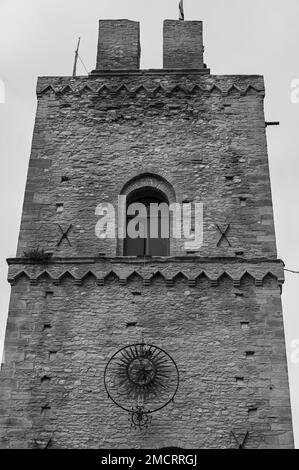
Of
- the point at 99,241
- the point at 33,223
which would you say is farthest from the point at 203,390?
the point at 33,223

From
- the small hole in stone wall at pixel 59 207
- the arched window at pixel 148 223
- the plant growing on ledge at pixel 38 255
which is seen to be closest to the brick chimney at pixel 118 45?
the arched window at pixel 148 223

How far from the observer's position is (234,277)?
14883 millimetres

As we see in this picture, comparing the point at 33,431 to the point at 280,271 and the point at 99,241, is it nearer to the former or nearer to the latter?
the point at 99,241

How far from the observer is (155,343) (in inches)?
563

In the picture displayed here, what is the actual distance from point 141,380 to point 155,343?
0.72m

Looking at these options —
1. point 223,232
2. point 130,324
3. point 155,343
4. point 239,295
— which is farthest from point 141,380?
point 223,232

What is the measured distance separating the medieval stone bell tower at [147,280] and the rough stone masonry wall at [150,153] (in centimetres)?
3

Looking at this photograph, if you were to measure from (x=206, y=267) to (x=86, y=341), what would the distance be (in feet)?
8.35

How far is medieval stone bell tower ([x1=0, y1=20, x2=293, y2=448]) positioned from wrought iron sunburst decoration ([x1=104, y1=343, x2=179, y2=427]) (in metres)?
0.02

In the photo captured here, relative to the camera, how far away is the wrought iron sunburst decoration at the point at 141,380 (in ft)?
44.7

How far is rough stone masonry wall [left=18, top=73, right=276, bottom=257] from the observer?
51.8 feet

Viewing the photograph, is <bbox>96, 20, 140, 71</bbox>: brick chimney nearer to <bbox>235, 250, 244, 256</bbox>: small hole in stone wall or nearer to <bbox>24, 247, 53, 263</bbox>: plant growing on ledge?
<bbox>24, 247, 53, 263</bbox>: plant growing on ledge

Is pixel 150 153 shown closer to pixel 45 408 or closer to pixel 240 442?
pixel 45 408

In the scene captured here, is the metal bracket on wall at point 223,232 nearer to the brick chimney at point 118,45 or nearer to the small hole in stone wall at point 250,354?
the small hole in stone wall at point 250,354
